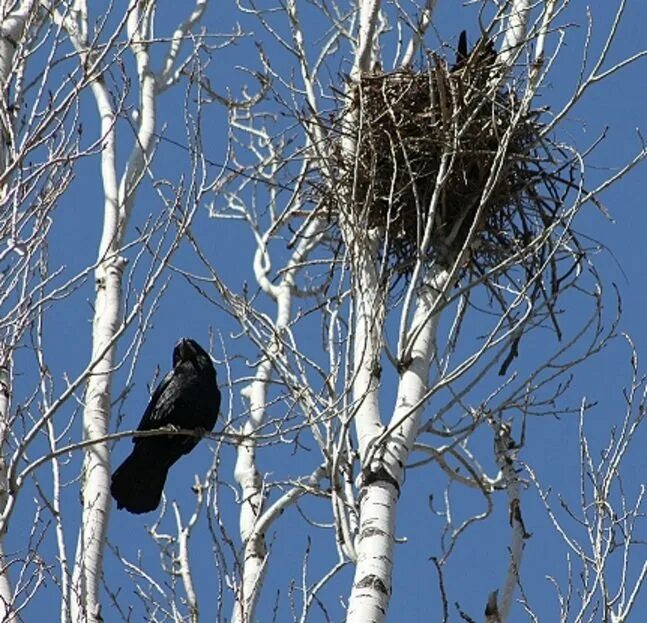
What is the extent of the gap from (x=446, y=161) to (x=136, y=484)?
6.85 ft

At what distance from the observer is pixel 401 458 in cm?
614

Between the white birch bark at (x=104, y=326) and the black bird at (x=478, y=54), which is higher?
the black bird at (x=478, y=54)

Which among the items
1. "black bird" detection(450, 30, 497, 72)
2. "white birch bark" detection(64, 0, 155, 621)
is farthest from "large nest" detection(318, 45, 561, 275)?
"white birch bark" detection(64, 0, 155, 621)

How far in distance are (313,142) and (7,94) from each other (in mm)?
1556

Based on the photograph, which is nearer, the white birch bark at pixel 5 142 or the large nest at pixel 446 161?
the white birch bark at pixel 5 142

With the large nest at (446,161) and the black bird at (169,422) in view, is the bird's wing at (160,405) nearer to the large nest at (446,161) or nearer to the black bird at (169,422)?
the black bird at (169,422)

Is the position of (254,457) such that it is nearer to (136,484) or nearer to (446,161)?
(136,484)

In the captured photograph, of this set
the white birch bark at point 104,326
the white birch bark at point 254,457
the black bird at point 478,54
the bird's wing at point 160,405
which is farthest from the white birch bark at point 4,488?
the black bird at point 478,54

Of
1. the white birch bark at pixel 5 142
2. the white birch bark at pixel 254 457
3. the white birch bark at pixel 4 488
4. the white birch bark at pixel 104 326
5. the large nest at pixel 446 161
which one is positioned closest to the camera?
the white birch bark at pixel 4 488

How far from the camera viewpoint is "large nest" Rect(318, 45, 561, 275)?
7523 millimetres

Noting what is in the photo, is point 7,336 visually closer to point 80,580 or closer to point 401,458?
point 80,580

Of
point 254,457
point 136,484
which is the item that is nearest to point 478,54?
point 254,457

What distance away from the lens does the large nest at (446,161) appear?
752 cm

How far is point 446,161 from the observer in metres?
7.45
